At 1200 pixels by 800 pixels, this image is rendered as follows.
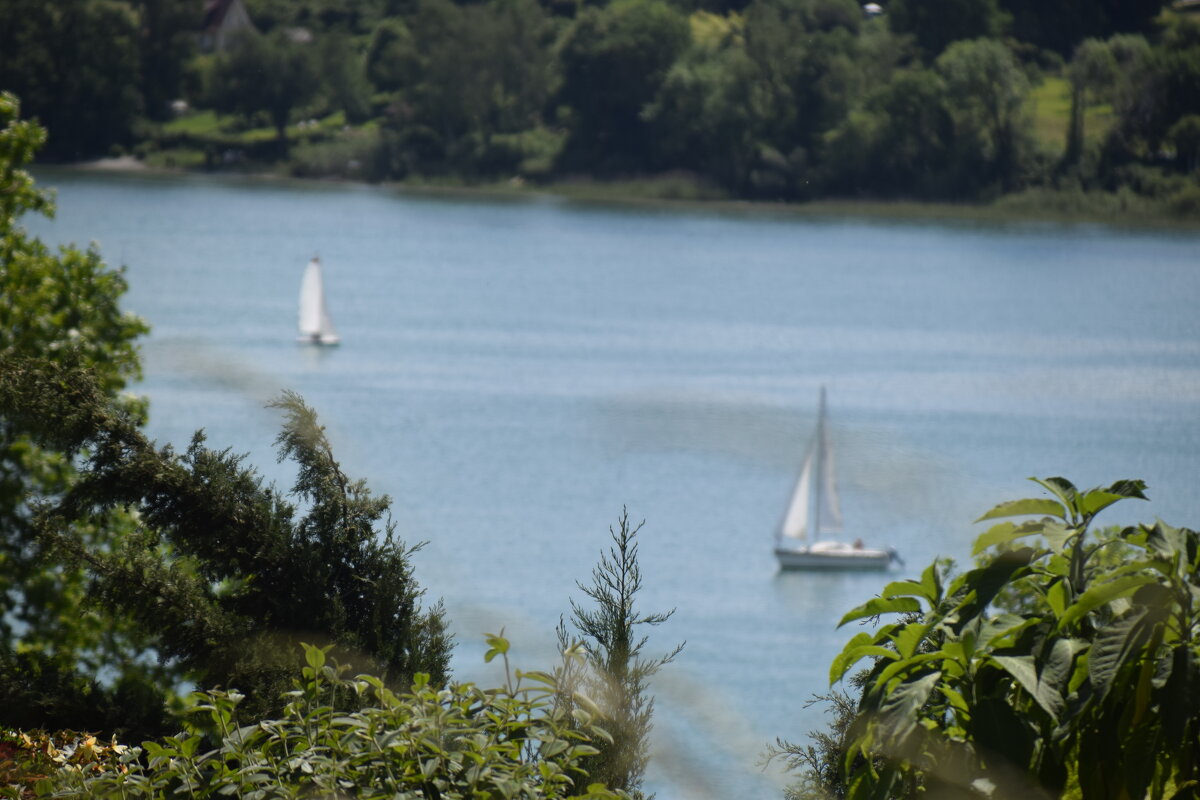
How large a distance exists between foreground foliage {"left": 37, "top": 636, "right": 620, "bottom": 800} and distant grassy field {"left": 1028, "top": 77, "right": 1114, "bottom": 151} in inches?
2876

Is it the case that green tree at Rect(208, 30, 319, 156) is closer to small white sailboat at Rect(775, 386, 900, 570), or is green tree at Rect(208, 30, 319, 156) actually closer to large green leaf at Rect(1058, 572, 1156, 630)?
small white sailboat at Rect(775, 386, 900, 570)

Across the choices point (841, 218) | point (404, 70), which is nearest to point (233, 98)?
point (404, 70)

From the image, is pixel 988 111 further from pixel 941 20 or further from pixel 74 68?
pixel 74 68

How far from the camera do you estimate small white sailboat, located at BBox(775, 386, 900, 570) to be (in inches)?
1452

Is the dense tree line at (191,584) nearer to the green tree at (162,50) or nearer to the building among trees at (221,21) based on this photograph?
the green tree at (162,50)

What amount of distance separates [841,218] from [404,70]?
33.8 meters

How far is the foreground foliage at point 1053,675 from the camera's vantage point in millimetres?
2104

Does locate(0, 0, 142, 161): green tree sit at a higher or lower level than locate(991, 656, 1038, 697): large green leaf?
higher

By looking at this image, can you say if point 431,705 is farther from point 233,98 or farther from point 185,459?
point 233,98

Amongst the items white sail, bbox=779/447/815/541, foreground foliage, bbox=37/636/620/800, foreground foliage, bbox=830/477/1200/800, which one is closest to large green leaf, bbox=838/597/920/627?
foreground foliage, bbox=830/477/1200/800

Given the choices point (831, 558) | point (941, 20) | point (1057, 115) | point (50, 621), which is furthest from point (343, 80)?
point (50, 621)

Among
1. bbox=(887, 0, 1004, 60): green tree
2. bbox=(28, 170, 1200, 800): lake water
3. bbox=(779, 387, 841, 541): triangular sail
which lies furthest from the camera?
bbox=(887, 0, 1004, 60): green tree

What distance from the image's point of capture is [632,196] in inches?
4188

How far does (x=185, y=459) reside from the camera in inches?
157
